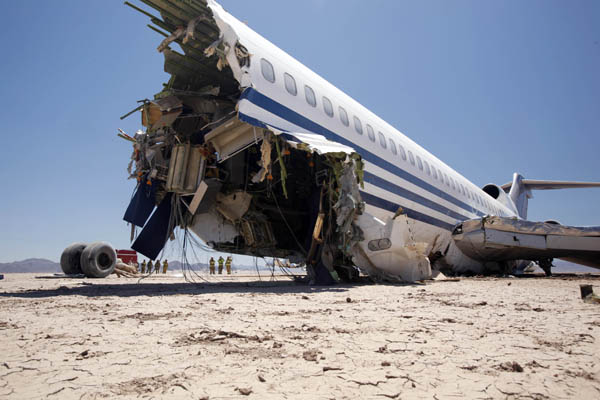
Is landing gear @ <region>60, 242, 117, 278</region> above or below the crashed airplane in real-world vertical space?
below

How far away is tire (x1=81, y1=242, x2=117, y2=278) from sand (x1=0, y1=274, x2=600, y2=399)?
771 cm

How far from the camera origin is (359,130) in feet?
35.0

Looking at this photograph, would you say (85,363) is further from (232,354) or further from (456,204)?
(456,204)

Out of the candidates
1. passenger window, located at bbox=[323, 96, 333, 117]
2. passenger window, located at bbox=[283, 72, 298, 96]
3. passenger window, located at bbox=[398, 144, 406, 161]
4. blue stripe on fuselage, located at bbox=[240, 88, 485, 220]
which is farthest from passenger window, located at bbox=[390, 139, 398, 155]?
passenger window, located at bbox=[283, 72, 298, 96]

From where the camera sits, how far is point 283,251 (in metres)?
10.7

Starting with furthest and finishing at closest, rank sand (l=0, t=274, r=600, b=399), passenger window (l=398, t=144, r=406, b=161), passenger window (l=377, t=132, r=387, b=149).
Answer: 1. passenger window (l=398, t=144, r=406, b=161)
2. passenger window (l=377, t=132, r=387, b=149)
3. sand (l=0, t=274, r=600, b=399)

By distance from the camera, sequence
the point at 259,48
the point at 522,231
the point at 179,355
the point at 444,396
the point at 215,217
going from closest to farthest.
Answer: the point at 444,396 → the point at 179,355 → the point at 259,48 → the point at 215,217 → the point at 522,231

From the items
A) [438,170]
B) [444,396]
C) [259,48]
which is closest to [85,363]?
[444,396]

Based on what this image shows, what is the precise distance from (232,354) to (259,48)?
7.35 meters

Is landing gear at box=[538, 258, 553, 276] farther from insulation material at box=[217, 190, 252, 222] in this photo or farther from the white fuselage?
insulation material at box=[217, 190, 252, 222]

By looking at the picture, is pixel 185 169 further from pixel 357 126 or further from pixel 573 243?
pixel 573 243

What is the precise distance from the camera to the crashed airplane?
7.50 metres

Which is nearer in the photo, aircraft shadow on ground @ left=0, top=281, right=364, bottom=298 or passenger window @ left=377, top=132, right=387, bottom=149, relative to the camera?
aircraft shadow on ground @ left=0, top=281, right=364, bottom=298

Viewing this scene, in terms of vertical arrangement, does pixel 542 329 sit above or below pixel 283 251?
below
